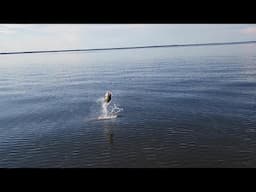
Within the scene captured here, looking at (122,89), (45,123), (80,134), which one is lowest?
(80,134)

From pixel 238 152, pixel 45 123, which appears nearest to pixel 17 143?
pixel 45 123

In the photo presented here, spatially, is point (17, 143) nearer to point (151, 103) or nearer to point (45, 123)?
point (45, 123)

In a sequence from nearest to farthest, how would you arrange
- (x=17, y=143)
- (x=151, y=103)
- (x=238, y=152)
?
(x=238, y=152), (x=17, y=143), (x=151, y=103)

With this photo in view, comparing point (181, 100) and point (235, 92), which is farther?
point (235, 92)

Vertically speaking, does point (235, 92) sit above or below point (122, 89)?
below

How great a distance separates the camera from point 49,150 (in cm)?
2173

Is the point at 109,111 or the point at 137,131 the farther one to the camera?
the point at 109,111

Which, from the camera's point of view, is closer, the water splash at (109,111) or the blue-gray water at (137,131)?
the blue-gray water at (137,131)

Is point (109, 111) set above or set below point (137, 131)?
above

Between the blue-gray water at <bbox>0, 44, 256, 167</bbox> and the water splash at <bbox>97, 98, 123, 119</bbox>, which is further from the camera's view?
the water splash at <bbox>97, 98, 123, 119</bbox>
